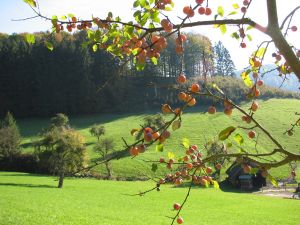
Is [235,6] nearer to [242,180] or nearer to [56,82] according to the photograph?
[242,180]

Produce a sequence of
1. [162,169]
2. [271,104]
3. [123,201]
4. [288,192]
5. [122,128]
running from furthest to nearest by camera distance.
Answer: [271,104] < [122,128] < [162,169] < [288,192] < [123,201]

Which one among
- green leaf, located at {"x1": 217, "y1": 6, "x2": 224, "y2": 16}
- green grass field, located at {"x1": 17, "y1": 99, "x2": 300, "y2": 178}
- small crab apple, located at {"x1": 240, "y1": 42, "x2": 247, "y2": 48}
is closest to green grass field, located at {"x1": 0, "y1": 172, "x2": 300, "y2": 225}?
small crab apple, located at {"x1": 240, "y1": 42, "x2": 247, "y2": 48}

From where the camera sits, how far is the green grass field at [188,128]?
57.4 meters

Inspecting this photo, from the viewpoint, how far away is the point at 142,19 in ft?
9.18

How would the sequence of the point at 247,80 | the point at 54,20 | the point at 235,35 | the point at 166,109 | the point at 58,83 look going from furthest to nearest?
1. the point at 58,83
2. the point at 235,35
3. the point at 247,80
4. the point at 54,20
5. the point at 166,109

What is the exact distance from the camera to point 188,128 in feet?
232

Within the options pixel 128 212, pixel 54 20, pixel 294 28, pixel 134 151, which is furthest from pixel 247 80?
pixel 128 212

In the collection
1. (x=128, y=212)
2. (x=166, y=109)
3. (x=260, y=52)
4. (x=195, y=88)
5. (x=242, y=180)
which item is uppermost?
(x=260, y=52)

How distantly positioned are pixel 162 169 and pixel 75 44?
4842 centimetres

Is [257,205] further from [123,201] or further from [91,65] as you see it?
[91,65]

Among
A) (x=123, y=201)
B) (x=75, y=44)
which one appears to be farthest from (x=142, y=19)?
(x=75, y=44)

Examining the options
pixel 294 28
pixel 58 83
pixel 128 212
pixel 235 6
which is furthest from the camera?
pixel 58 83

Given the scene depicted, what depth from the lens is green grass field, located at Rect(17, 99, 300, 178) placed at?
57375 millimetres

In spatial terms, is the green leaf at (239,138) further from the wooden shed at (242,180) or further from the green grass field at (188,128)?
the green grass field at (188,128)
